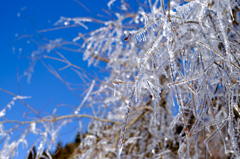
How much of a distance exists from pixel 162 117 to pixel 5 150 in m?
1.81

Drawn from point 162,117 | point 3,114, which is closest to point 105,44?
point 162,117

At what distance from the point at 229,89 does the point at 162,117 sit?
1.77 meters

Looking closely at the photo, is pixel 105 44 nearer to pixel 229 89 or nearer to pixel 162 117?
pixel 162 117

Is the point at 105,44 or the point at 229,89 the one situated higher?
the point at 105,44

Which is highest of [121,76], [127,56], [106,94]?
[127,56]

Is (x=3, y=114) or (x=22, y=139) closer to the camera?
(x=22, y=139)

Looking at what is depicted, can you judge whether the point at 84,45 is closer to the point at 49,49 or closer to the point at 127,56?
the point at 49,49

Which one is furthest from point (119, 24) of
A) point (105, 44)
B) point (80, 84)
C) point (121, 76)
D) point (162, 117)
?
point (162, 117)

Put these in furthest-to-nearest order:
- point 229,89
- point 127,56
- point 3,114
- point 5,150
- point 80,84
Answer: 1. point 127,56
2. point 80,84
3. point 3,114
4. point 5,150
5. point 229,89

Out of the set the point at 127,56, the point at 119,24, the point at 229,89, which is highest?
the point at 119,24

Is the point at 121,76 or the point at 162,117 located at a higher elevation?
the point at 121,76

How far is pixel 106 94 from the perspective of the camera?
2871mm

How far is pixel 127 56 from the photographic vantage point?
309cm

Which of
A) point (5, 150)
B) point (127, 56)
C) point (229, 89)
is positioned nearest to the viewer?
point (229, 89)
